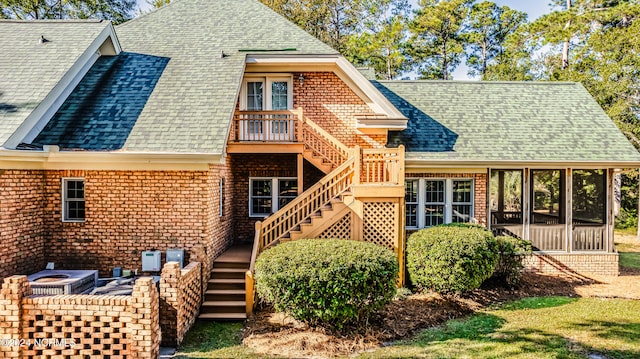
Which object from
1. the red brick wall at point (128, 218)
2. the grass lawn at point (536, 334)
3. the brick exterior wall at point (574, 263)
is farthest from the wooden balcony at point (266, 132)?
the brick exterior wall at point (574, 263)

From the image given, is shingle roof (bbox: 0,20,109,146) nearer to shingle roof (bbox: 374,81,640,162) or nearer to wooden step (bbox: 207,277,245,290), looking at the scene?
wooden step (bbox: 207,277,245,290)

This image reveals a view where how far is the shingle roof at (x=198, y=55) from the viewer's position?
9.91 meters

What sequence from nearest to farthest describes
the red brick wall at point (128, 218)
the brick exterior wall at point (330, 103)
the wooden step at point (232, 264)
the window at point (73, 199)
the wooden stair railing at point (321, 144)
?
1. the red brick wall at point (128, 218)
2. the window at point (73, 199)
3. the wooden step at point (232, 264)
4. the wooden stair railing at point (321, 144)
5. the brick exterior wall at point (330, 103)

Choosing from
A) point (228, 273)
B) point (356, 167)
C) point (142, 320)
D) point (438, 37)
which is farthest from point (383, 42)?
point (142, 320)

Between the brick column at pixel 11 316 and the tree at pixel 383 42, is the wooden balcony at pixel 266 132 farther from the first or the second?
the tree at pixel 383 42

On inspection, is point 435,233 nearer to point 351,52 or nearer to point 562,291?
point 562,291

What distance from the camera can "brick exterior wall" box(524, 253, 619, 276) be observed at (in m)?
13.3

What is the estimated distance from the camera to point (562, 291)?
11516 mm

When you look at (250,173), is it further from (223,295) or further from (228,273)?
(223,295)

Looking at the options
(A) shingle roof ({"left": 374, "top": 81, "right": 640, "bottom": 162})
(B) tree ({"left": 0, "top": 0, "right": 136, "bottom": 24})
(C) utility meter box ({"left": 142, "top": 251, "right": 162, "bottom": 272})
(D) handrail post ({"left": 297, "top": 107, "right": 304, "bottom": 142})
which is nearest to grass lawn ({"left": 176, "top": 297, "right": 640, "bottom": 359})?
(C) utility meter box ({"left": 142, "top": 251, "right": 162, "bottom": 272})

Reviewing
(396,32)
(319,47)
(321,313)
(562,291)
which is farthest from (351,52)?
(321,313)

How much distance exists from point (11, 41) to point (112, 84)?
10.5 feet

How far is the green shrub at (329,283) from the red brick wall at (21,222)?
17.8 feet

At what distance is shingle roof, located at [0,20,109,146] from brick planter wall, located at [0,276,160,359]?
146 inches
